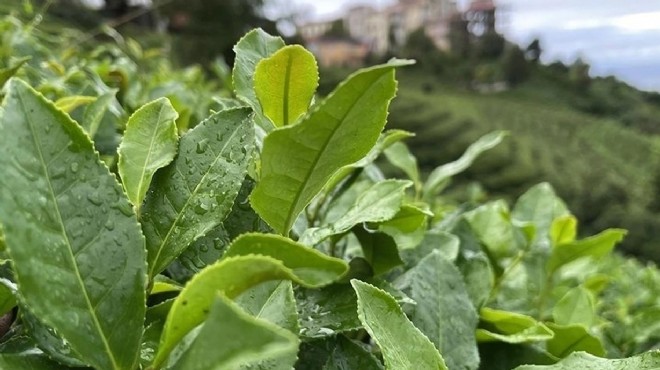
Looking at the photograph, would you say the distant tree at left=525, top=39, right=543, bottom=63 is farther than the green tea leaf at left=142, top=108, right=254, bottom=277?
Yes

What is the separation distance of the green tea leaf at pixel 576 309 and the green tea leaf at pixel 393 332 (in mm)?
298

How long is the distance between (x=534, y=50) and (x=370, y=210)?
31997mm

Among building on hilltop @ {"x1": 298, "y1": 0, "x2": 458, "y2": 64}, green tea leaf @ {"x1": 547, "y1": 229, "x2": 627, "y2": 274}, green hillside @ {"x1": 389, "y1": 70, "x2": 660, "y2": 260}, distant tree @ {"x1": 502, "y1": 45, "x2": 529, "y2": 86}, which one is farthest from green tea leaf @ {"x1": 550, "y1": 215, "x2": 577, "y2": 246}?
distant tree @ {"x1": 502, "y1": 45, "x2": 529, "y2": 86}

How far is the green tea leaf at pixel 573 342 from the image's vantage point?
0.53 metres

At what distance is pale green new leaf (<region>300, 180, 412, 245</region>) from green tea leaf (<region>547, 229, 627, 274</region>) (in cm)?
34

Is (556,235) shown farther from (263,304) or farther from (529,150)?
(529,150)

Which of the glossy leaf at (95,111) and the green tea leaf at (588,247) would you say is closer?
the glossy leaf at (95,111)

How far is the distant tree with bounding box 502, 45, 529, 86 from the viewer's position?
29.2m

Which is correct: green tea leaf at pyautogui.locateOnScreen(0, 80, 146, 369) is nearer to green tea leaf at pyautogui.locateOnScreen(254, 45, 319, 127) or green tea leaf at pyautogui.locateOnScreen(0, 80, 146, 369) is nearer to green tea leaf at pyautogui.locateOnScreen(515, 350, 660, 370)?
green tea leaf at pyautogui.locateOnScreen(254, 45, 319, 127)

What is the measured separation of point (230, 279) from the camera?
0.27 m

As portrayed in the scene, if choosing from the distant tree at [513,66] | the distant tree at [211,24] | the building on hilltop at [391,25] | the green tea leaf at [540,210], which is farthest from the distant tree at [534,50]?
the green tea leaf at [540,210]

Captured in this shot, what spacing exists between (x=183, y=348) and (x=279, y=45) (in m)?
0.26

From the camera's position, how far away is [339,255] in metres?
0.58

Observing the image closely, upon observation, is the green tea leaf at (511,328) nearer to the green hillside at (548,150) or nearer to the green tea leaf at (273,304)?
the green tea leaf at (273,304)
